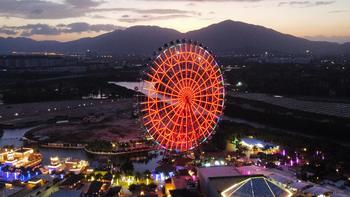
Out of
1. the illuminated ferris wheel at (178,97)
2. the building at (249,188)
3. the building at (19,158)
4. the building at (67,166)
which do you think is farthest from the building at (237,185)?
the building at (19,158)

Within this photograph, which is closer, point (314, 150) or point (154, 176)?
point (154, 176)

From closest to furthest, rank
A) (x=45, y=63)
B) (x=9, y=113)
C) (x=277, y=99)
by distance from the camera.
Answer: (x=9, y=113), (x=277, y=99), (x=45, y=63)

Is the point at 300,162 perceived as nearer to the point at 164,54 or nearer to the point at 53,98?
the point at 164,54

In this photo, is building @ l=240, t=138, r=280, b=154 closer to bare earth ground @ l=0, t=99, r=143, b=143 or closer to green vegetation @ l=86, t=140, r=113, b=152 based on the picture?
bare earth ground @ l=0, t=99, r=143, b=143

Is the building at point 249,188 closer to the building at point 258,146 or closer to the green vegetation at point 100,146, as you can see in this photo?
the building at point 258,146

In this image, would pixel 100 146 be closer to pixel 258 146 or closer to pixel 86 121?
pixel 258 146

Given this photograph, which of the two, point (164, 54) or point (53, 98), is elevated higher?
point (164, 54)

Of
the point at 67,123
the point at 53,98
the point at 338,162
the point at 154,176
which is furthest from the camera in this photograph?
the point at 53,98

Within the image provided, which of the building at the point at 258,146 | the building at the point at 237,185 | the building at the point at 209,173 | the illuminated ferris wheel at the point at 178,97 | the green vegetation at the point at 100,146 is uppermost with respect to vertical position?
the illuminated ferris wheel at the point at 178,97

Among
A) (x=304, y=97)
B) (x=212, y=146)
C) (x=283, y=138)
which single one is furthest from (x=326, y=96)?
(x=212, y=146)
